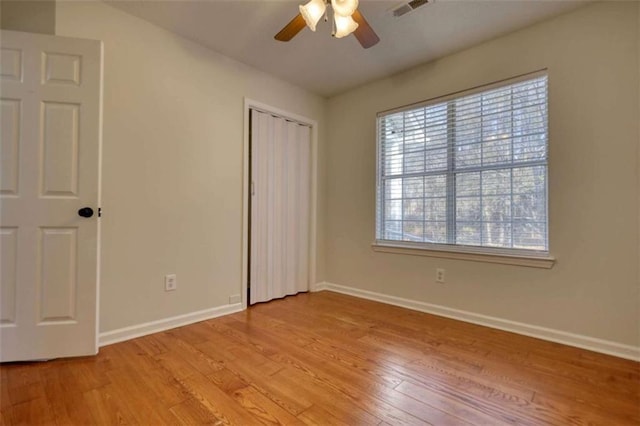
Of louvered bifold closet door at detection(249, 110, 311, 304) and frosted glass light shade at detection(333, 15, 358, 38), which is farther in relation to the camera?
louvered bifold closet door at detection(249, 110, 311, 304)

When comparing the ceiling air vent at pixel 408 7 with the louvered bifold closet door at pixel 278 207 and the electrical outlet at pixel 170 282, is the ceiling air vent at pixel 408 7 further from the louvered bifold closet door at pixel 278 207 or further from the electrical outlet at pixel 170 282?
the electrical outlet at pixel 170 282

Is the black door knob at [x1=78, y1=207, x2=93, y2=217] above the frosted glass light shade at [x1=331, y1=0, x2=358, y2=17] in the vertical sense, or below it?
below

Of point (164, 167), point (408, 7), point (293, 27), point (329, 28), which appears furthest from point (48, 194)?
point (408, 7)

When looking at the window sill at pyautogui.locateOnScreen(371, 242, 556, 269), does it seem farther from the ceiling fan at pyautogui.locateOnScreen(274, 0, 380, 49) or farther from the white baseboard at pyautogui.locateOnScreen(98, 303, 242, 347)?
the ceiling fan at pyautogui.locateOnScreen(274, 0, 380, 49)

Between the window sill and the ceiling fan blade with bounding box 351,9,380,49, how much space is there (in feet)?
6.30

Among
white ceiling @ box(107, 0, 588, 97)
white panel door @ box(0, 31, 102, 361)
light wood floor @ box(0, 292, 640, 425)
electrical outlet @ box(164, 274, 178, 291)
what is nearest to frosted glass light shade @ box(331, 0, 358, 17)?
white ceiling @ box(107, 0, 588, 97)

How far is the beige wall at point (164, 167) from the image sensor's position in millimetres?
2270

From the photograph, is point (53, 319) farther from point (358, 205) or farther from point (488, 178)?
point (488, 178)

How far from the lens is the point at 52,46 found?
76.5 inches

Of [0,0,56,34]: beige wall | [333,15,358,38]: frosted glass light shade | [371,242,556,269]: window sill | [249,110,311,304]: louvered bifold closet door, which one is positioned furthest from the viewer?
[249,110,311,304]: louvered bifold closet door

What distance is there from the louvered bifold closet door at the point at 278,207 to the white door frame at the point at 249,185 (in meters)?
0.05

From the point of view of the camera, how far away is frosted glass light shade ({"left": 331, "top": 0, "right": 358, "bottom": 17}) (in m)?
1.67

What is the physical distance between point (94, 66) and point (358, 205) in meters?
2.66

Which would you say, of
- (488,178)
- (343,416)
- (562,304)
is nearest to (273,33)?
(488,178)
